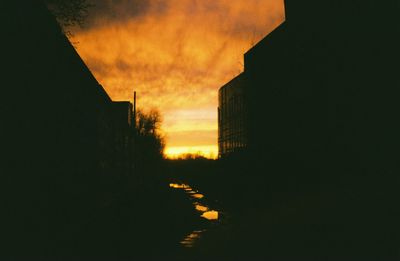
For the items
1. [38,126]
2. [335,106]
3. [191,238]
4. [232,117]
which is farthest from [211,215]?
[232,117]

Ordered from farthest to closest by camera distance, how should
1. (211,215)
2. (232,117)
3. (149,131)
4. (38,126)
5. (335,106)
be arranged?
(149,131), (232,117), (335,106), (211,215), (38,126)

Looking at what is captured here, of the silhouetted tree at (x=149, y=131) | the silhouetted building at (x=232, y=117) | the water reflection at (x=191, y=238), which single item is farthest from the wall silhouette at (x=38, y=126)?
the silhouetted tree at (x=149, y=131)

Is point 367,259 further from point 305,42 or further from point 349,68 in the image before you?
point 305,42

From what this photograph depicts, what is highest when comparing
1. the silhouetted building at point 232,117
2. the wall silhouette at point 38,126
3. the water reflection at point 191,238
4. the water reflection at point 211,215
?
the silhouetted building at point 232,117

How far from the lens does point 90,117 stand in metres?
22.8

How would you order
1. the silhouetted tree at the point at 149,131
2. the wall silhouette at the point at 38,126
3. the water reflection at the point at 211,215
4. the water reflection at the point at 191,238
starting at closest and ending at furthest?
the wall silhouette at the point at 38,126 < the water reflection at the point at 191,238 < the water reflection at the point at 211,215 < the silhouetted tree at the point at 149,131

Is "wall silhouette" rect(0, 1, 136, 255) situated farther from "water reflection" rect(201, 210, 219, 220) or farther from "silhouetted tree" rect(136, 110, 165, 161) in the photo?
"silhouetted tree" rect(136, 110, 165, 161)

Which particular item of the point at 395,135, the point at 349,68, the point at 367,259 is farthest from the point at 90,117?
the point at 367,259

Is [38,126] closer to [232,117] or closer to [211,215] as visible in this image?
[211,215]

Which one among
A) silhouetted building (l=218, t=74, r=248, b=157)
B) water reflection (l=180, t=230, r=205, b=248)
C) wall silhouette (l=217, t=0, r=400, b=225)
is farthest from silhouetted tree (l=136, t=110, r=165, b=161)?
water reflection (l=180, t=230, r=205, b=248)

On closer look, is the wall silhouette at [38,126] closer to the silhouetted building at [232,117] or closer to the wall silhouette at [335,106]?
the wall silhouette at [335,106]

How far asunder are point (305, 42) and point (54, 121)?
47.8 ft

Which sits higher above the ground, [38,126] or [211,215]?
[38,126]

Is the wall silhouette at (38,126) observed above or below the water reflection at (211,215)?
above
